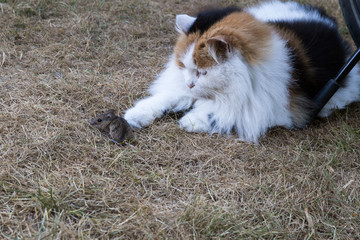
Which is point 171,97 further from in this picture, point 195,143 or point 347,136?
point 347,136

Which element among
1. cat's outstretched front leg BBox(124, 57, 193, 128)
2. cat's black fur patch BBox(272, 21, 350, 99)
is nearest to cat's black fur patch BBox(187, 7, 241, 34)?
cat's outstretched front leg BBox(124, 57, 193, 128)

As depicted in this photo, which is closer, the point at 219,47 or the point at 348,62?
the point at 219,47

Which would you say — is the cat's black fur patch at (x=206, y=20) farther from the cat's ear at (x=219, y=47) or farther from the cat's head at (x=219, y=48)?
the cat's ear at (x=219, y=47)

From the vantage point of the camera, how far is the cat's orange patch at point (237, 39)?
7.96 ft

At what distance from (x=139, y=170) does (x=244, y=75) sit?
0.91 m

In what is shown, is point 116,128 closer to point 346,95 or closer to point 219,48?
point 219,48

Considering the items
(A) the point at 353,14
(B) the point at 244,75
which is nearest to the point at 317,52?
(A) the point at 353,14

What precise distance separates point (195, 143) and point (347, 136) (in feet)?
3.55

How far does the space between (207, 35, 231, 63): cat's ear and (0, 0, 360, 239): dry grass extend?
0.56 meters

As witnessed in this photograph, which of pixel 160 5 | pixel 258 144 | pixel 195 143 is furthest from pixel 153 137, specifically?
pixel 160 5

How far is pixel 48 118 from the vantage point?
2.61 metres

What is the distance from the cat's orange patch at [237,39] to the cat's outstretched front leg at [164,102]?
0.33 m

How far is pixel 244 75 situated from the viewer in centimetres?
247

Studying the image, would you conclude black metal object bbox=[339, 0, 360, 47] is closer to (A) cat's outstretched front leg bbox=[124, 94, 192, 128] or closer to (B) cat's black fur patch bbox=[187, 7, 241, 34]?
(B) cat's black fur patch bbox=[187, 7, 241, 34]
